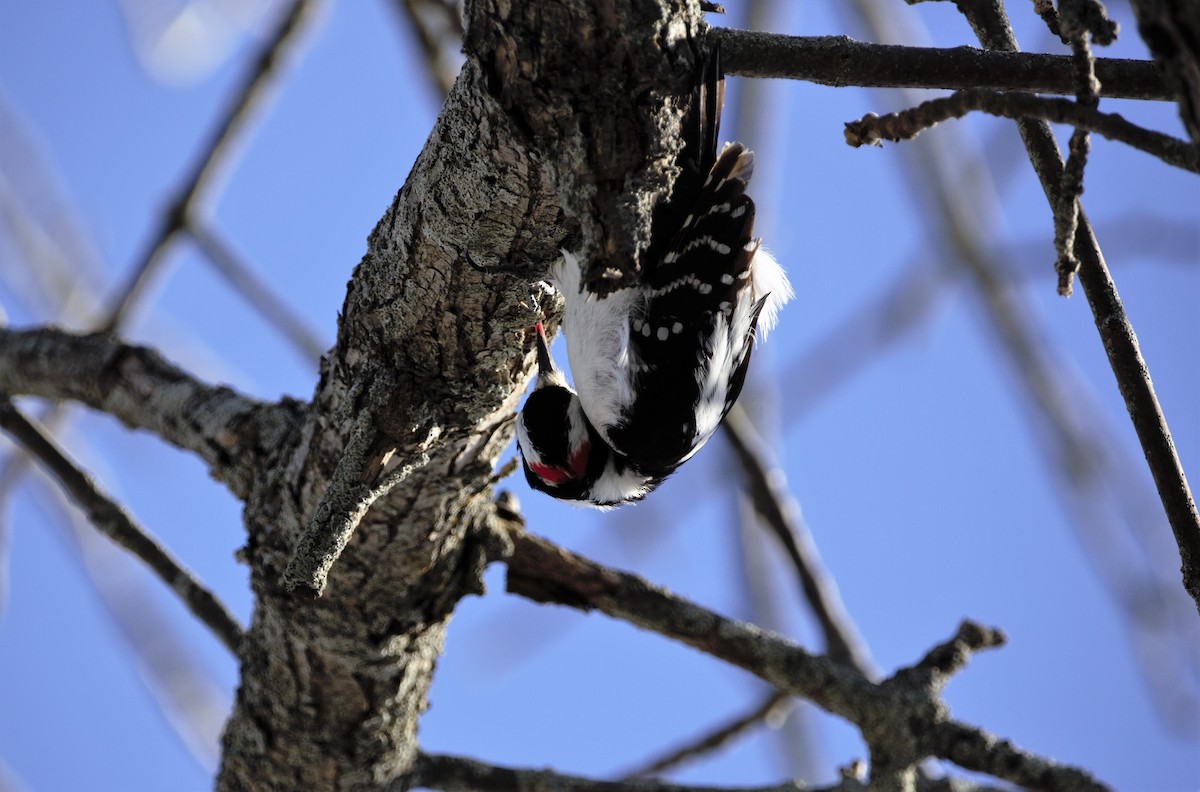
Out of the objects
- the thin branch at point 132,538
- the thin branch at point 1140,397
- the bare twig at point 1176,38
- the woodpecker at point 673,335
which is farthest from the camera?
the thin branch at point 132,538

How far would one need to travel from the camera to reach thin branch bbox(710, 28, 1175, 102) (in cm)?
131

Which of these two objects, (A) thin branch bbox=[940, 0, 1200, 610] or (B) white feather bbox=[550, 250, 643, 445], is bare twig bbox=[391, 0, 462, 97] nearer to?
(B) white feather bbox=[550, 250, 643, 445]

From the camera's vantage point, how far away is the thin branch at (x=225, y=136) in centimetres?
263

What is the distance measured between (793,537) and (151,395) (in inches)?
66.3

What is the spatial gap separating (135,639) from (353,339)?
47.7 inches

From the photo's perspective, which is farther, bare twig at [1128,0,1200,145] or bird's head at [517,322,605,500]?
bird's head at [517,322,605,500]

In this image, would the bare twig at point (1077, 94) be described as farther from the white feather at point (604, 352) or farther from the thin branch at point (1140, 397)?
the white feather at point (604, 352)

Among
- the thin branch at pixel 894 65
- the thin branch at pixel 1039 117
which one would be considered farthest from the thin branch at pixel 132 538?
the thin branch at pixel 1039 117

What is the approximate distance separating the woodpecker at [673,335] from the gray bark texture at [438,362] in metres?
0.30

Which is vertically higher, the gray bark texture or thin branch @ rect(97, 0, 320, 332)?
thin branch @ rect(97, 0, 320, 332)

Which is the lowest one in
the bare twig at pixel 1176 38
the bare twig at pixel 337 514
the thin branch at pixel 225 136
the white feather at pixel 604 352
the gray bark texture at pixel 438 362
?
the bare twig at pixel 1176 38

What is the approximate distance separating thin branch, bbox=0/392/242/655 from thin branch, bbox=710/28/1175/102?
69.5 inches

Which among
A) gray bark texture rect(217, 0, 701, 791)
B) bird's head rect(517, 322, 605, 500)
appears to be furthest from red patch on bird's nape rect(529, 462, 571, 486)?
gray bark texture rect(217, 0, 701, 791)

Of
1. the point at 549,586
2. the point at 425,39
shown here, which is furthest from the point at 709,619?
the point at 425,39
